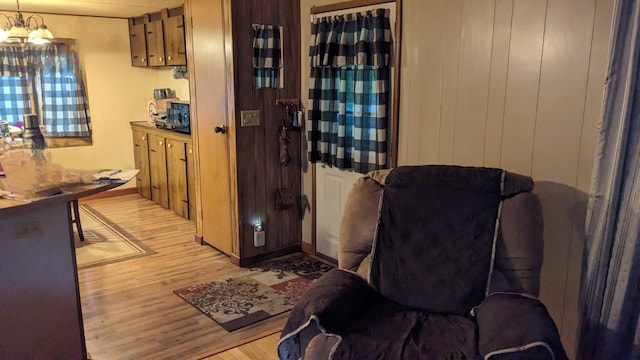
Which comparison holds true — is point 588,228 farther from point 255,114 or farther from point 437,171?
point 255,114

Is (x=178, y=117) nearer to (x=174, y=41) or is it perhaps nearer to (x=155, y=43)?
(x=174, y=41)

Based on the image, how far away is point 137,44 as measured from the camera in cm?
591

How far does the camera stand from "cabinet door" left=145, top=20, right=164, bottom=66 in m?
5.39

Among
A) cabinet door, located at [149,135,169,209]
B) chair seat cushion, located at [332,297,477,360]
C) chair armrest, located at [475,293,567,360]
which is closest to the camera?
chair armrest, located at [475,293,567,360]

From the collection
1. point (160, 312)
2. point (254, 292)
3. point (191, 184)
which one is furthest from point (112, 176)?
point (191, 184)

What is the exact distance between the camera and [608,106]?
2.04m

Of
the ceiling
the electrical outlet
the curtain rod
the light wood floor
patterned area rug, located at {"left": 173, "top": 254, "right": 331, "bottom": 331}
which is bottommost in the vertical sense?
the light wood floor

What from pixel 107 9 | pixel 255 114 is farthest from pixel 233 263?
pixel 107 9

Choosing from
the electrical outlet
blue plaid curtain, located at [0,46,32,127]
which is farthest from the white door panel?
blue plaid curtain, located at [0,46,32,127]

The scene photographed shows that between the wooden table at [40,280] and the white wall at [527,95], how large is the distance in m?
1.90

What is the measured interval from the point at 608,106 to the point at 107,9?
4.98 metres

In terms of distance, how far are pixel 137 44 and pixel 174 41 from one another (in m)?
1.03

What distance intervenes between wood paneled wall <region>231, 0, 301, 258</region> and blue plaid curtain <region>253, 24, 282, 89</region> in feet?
0.14

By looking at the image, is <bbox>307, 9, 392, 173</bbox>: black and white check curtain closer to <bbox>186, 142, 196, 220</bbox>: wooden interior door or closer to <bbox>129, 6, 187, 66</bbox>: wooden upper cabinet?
<bbox>186, 142, 196, 220</bbox>: wooden interior door
